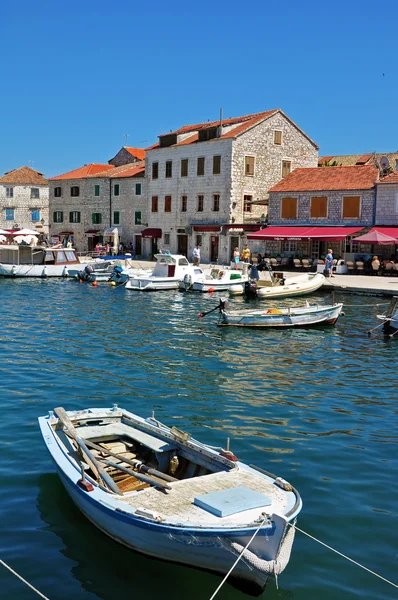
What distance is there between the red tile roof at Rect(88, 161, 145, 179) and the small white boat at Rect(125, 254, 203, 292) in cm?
2301

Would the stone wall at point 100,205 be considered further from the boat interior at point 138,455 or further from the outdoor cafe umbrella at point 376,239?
the boat interior at point 138,455

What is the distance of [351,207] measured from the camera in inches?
1709

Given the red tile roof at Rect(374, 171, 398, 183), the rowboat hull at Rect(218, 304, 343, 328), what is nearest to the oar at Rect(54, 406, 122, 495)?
the rowboat hull at Rect(218, 304, 343, 328)

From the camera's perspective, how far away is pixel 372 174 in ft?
143

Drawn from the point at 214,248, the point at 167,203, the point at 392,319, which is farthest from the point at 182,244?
the point at 392,319

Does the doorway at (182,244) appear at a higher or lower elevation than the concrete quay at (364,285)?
higher

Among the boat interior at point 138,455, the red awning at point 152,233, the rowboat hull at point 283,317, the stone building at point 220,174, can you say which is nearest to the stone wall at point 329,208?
the stone building at point 220,174

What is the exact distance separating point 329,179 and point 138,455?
38194mm

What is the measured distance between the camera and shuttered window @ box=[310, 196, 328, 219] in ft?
147

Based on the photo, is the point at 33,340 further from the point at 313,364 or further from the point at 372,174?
the point at 372,174

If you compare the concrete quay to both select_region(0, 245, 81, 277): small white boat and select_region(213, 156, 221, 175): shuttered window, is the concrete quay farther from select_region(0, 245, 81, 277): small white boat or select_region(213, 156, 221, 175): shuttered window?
select_region(0, 245, 81, 277): small white boat

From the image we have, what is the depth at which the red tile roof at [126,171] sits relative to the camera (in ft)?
197

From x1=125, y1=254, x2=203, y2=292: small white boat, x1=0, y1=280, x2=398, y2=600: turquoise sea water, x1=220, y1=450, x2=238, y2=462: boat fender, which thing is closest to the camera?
x1=0, y1=280, x2=398, y2=600: turquoise sea water

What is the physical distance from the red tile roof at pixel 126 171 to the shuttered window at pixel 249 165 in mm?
12618
